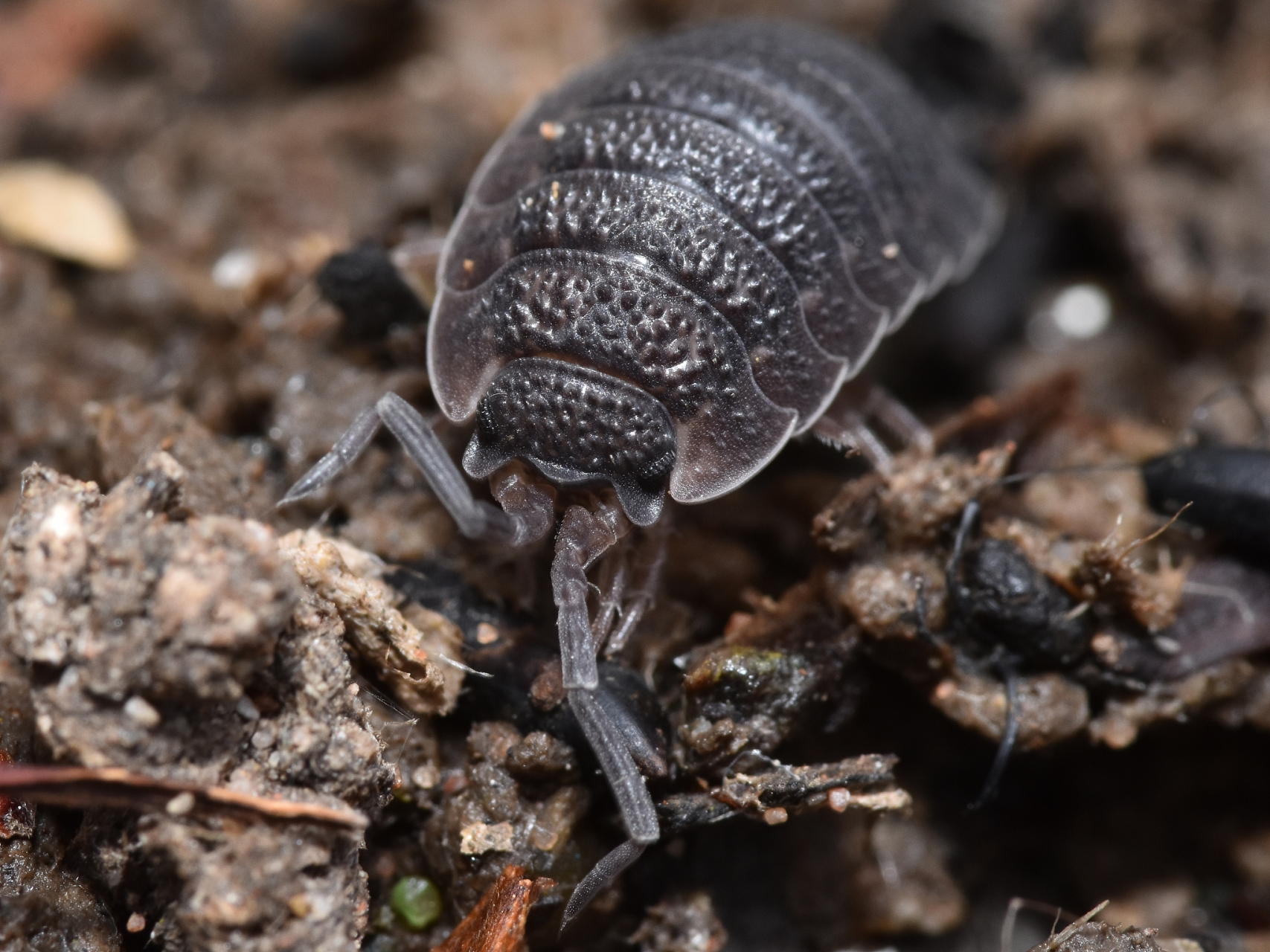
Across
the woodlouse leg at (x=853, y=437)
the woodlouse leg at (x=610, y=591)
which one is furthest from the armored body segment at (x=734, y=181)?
the woodlouse leg at (x=610, y=591)

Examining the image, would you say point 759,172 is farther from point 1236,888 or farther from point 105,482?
point 1236,888

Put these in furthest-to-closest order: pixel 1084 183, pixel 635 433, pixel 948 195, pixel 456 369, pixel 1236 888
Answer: pixel 1084 183
pixel 948 195
pixel 1236 888
pixel 456 369
pixel 635 433

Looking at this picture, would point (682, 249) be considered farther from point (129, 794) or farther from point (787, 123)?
point (129, 794)

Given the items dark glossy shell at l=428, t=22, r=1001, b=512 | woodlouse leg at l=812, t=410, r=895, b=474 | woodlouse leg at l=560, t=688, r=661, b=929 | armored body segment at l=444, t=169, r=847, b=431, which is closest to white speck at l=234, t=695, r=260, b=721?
woodlouse leg at l=560, t=688, r=661, b=929

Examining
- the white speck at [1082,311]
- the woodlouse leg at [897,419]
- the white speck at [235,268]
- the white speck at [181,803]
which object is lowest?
the white speck at [1082,311]

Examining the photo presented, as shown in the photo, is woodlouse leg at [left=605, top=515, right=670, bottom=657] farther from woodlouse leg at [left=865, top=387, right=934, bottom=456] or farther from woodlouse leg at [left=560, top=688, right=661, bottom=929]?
woodlouse leg at [left=865, top=387, right=934, bottom=456]

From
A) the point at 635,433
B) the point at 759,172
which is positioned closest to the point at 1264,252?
the point at 759,172

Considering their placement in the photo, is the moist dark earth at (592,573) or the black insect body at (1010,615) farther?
the black insect body at (1010,615)

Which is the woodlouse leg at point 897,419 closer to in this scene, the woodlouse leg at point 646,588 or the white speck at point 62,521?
the woodlouse leg at point 646,588
